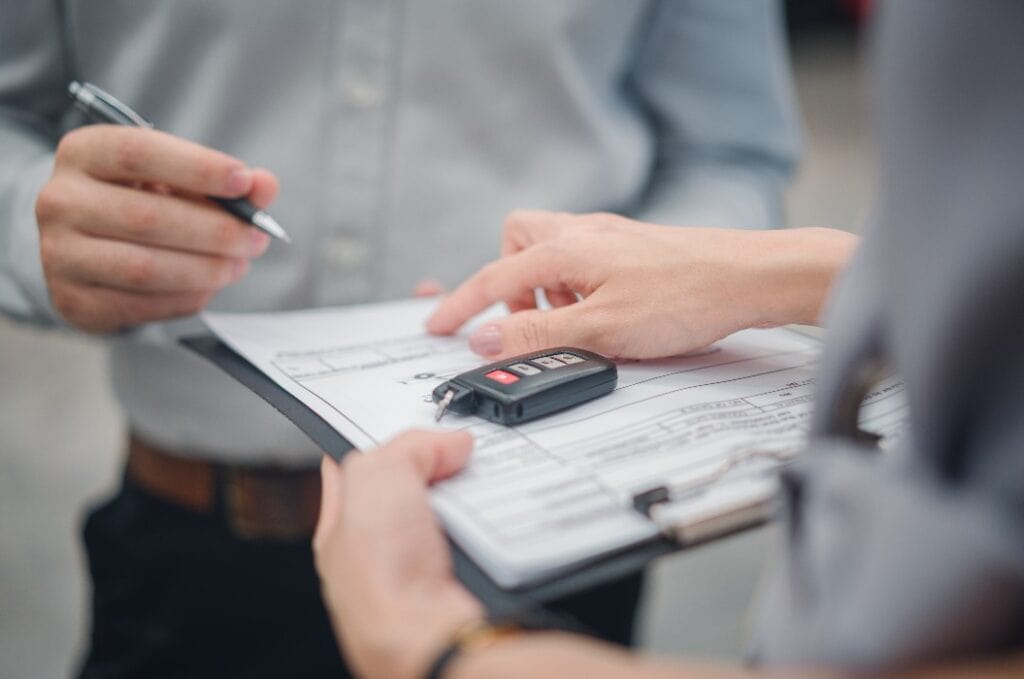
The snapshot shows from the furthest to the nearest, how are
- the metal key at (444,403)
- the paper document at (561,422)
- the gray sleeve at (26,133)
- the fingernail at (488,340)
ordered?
the gray sleeve at (26,133), the fingernail at (488,340), the metal key at (444,403), the paper document at (561,422)

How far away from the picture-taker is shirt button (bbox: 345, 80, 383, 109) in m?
0.77

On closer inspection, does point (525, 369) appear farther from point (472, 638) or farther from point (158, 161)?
point (158, 161)

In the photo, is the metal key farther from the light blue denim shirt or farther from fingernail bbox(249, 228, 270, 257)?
the light blue denim shirt

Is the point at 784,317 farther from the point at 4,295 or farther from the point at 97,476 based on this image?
the point at 97,476

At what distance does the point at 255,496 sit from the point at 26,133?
0.44 m

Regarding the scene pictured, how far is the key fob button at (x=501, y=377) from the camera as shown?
465 mm

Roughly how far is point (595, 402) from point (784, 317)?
0.15 metres

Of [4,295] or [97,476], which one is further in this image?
[97,476]

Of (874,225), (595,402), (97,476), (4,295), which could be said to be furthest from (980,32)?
(97,476)

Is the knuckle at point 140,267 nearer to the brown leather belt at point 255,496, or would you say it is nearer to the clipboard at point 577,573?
the brown leather belt at point 255,496

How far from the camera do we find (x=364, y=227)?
809 millimetres

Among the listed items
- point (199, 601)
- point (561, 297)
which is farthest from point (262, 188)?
point (199, 601)

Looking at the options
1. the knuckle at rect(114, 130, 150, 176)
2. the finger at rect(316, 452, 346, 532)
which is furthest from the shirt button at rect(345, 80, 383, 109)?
the finger at rect(316, 452, 346, 532)

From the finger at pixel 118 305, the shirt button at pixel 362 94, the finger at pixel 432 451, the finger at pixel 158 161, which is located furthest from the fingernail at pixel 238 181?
the finger at pixel 432 451
